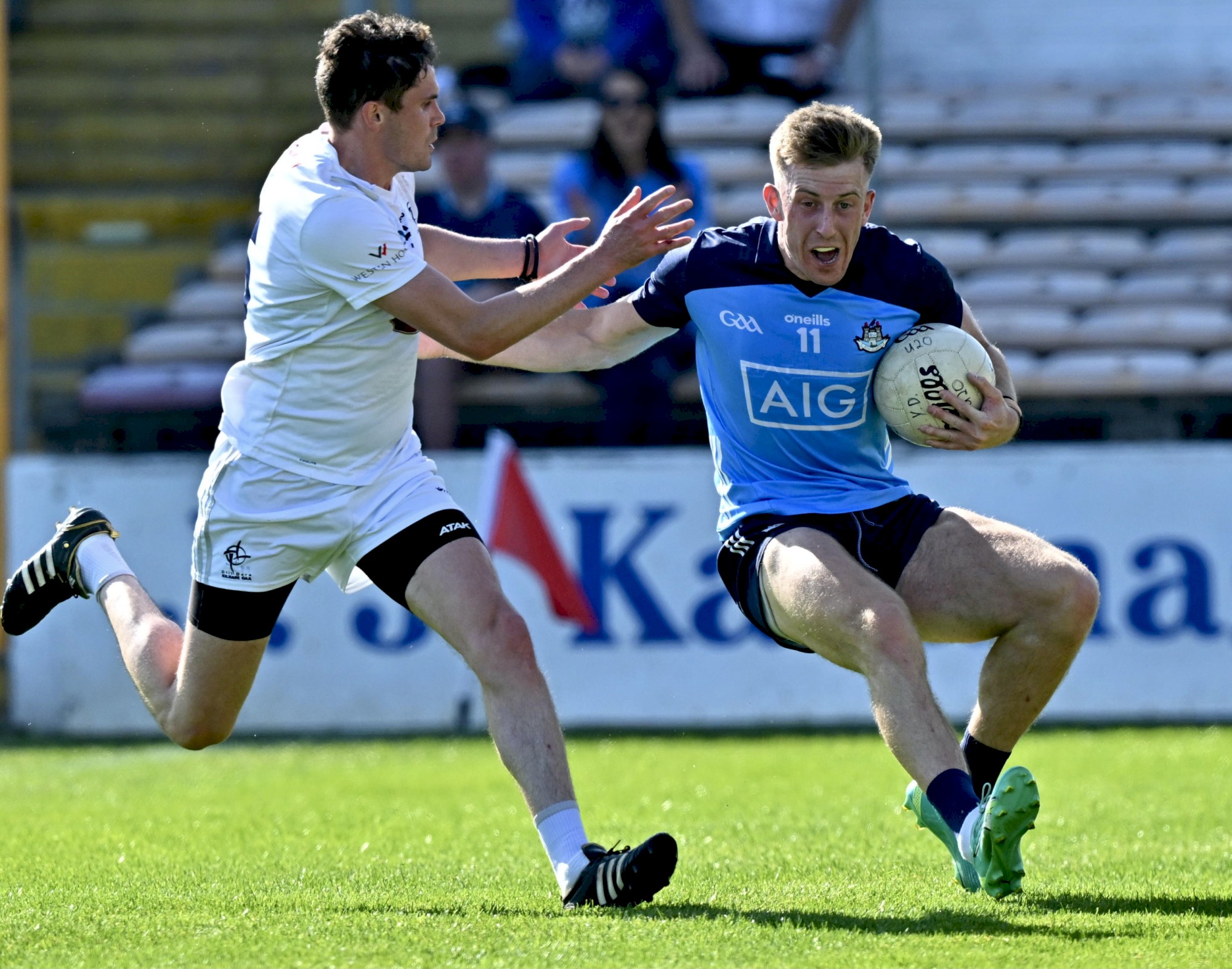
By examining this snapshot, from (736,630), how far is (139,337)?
4.91 metres

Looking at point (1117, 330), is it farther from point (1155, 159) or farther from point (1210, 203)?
point (1155, 159)

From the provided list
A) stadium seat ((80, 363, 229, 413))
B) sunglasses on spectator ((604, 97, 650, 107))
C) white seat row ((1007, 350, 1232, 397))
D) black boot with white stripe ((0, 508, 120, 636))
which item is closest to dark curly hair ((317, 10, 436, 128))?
black boot with white stripe ((0, 508, 120, 636))

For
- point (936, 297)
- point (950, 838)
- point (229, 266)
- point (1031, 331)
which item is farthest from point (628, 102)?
point (950, 838)

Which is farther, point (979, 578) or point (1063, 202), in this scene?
point (1063, 202)

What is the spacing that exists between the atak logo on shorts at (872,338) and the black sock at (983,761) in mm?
1163

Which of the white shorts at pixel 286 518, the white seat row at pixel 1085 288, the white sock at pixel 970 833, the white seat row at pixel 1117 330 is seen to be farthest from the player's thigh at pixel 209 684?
the white seat row at pixel 1085 288

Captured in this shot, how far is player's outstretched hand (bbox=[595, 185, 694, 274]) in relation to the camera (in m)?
4.61

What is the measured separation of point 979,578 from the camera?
4.80 metres

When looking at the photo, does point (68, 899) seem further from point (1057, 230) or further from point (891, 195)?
point (1057, 230)

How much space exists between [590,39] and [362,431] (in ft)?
27.1

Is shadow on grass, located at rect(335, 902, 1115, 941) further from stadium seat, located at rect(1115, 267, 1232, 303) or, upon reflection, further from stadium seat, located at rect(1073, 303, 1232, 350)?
stadium seat, located at rect(1115, 267, 1232, 303)

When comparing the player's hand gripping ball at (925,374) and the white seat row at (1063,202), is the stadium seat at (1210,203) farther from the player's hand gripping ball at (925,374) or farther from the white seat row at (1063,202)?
the player's hand gripping ball at (925,374)

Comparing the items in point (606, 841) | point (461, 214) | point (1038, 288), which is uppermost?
point (461, 214)

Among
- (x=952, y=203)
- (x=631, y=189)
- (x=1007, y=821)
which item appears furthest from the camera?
(x=952, y=203)
